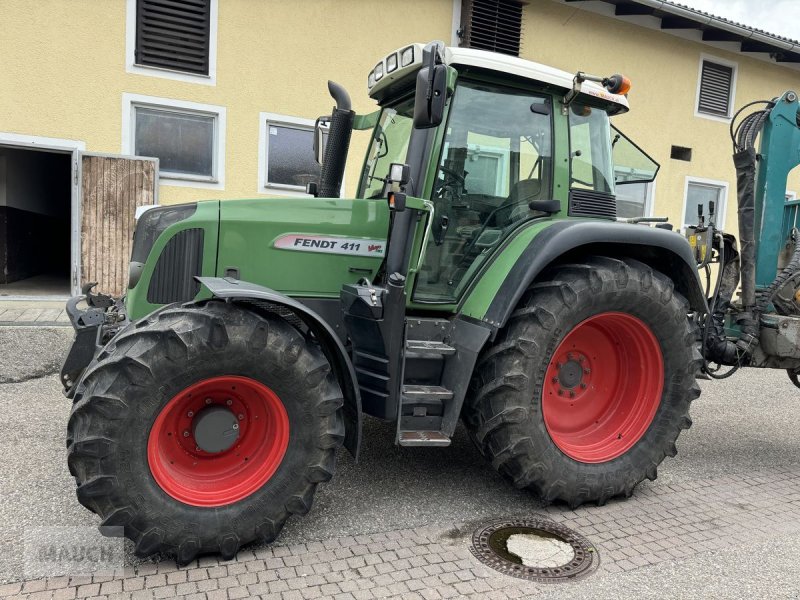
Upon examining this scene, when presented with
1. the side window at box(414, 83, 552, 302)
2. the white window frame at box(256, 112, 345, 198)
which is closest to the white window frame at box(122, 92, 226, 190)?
the white window frame at box(256, 112, 345, 198)

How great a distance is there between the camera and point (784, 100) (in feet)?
13.8

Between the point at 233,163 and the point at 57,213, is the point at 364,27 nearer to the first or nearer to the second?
the point at 233,163

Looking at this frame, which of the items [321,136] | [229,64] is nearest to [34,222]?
[229,64]

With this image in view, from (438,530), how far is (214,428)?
122 cm

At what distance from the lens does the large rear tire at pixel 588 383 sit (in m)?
3.10

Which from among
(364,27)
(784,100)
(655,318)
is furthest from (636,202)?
(364,27)

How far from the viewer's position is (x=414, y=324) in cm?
324

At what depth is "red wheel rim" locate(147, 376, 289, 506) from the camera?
2.62 metres

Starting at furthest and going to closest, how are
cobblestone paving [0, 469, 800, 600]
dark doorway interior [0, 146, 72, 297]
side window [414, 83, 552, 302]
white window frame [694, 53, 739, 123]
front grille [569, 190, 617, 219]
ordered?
white window frame [694, 53, 739, 123]
dark doorway interior [0, 146, 72, 297]
front grille [569, 190, 617, 219]
side window [414, 83, 552, 302]
cobblestone paving [0, 469, 800, 600]

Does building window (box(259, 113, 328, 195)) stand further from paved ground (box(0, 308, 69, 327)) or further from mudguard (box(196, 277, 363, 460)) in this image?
mudguard (box(196, 277, 363, 460))

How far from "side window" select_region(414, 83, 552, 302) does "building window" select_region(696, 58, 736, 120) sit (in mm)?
9475

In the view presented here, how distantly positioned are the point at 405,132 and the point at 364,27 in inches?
232

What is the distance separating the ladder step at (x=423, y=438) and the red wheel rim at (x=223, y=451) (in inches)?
23.7

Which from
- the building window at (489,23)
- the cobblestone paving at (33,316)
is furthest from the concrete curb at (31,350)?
the building window at (489,23)
